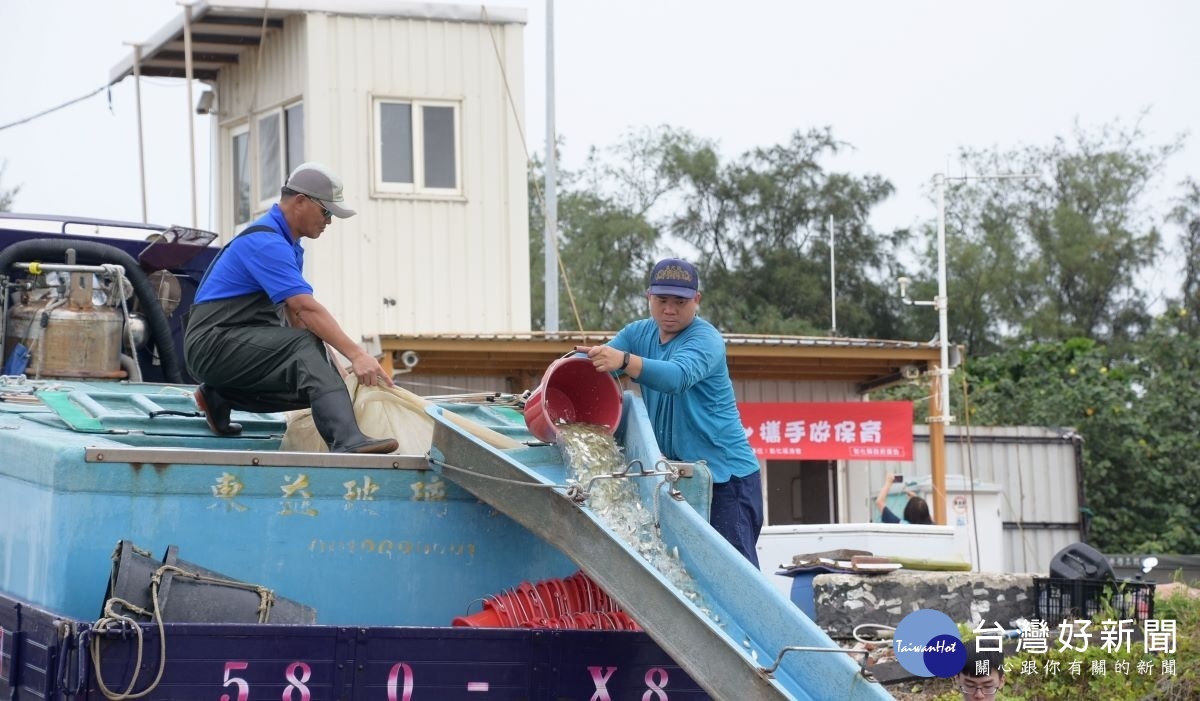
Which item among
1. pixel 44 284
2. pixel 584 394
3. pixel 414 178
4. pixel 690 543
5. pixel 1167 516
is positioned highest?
pixel 414 178

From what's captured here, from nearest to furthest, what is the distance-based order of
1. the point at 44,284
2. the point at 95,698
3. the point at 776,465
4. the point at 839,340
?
the point at 95,698 → the point at 44,284 → the point at 839,340 → the point at 776,465

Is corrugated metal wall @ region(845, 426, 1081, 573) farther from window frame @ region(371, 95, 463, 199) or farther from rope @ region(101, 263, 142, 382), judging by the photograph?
rope @ region(101, 263, 142, 382)

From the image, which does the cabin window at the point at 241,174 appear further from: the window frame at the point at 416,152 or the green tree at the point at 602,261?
the green tree at the point at 602,261

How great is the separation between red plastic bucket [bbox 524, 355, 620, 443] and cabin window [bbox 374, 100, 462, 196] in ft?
34.8

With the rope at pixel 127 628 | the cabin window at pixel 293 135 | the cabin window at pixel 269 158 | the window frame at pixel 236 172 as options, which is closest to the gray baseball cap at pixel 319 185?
the rope at pixel 127 628

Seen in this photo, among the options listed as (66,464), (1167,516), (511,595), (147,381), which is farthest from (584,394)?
(1167,516)

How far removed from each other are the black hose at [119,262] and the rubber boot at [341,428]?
312 centimetres

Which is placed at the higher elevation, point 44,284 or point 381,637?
point 44,284

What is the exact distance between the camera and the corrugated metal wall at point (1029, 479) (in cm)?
2167

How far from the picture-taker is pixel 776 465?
1830 cm

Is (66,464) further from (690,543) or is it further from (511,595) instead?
(690,543)

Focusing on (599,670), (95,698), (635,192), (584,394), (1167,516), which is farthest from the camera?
(635,192)

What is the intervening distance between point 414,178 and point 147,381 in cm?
780

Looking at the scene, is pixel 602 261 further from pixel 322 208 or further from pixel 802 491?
pixel 322 208
